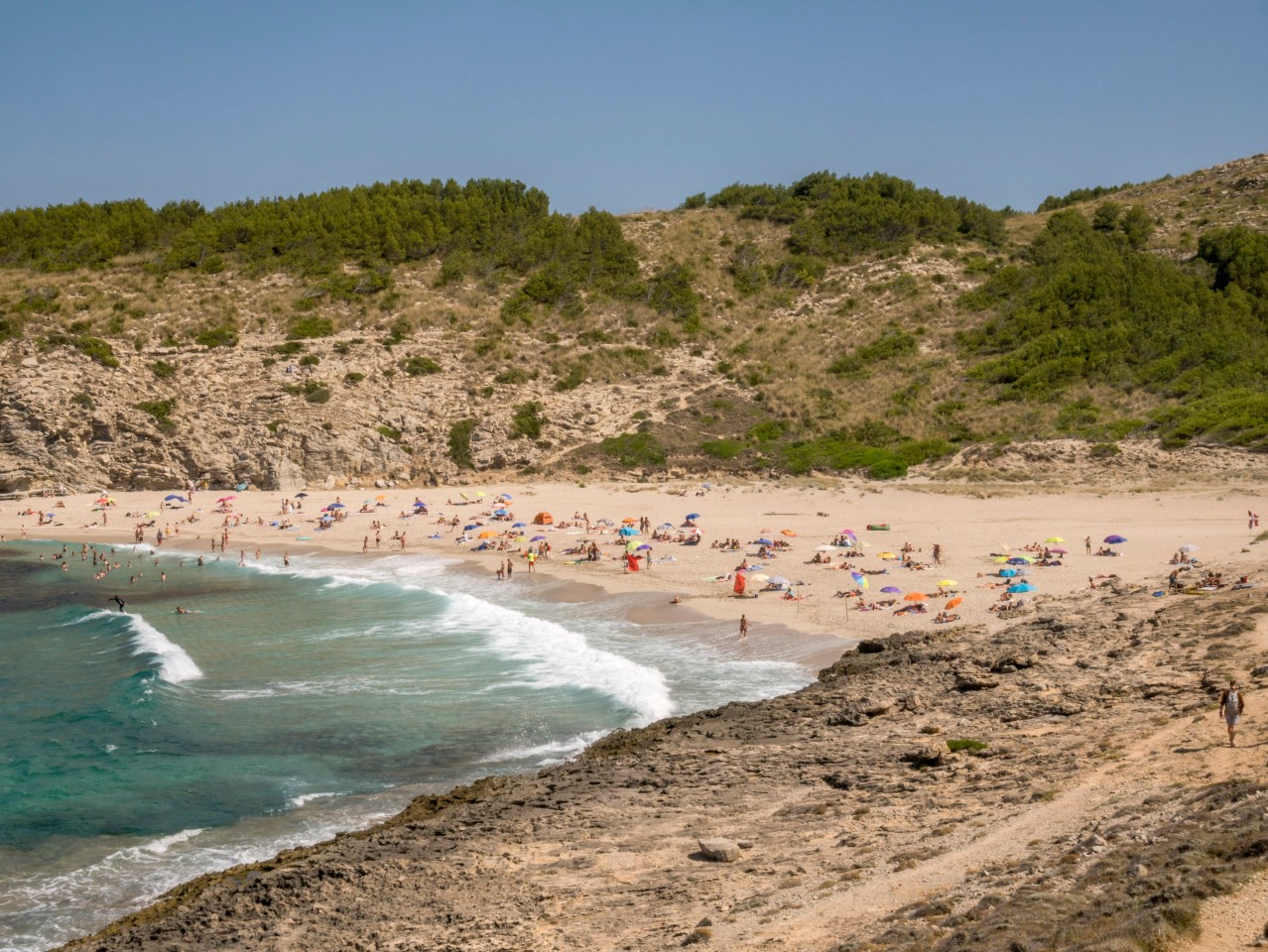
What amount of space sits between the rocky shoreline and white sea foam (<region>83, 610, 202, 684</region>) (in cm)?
1175

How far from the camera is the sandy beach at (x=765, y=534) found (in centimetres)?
2891

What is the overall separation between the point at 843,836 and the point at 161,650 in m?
20.8

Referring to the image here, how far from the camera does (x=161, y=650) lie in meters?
27.3

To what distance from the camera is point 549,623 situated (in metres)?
29.4

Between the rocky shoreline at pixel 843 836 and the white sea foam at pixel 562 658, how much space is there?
3016mm

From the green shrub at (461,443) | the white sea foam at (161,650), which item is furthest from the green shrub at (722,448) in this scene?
the white sea foam at (161,650)

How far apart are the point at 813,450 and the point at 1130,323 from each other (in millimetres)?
20328

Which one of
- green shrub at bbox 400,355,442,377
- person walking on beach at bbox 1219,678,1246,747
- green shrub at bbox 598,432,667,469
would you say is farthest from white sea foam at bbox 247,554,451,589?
person walking on beach at bbox 1219,678,1246,747

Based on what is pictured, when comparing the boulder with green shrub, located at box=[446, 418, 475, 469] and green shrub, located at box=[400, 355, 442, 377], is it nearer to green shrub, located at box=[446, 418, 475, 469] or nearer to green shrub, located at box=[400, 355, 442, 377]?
green shrub, located at box=[446, 418, 475, 469]

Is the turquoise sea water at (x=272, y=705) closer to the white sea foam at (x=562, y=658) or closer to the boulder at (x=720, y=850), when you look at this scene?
the white sea foam at (x=562, y=658)

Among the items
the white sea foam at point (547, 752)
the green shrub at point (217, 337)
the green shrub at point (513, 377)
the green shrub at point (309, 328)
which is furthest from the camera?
the green shrub at point (309, 328)

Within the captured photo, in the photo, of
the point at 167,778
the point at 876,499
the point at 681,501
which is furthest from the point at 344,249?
the point at 167,778

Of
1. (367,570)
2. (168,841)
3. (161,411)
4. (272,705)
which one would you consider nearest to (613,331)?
(161,411)

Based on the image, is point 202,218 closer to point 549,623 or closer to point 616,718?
point 549,623
